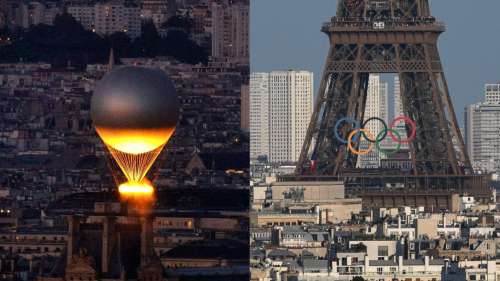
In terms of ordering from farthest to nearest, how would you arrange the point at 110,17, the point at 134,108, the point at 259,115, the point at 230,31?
the point at 259,115
the point at 110,17
the point at 230,31
the point at 134,108

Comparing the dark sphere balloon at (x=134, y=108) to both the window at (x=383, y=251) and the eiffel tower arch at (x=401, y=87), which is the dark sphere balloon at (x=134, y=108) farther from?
the eiffel tower arch at (x=401, y=87)

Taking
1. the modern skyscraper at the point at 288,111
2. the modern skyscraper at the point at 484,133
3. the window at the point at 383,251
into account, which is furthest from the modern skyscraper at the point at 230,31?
the modern skyscraper at the point at 288,111

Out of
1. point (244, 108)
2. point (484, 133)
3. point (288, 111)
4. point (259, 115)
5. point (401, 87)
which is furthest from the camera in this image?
point (288, 111)

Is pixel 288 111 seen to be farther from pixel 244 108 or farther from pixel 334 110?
pixel 244 108

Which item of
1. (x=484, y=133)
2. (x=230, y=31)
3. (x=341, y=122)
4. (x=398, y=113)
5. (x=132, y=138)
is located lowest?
(x=132, y=138)

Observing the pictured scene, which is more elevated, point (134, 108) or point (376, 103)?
point (376, 103)

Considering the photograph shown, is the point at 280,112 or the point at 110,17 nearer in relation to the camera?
the point at 110,17

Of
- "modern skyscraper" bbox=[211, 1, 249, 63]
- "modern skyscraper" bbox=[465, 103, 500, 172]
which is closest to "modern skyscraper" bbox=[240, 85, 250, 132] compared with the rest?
"modern skyscraper" bbox=[211, 1, 249, 63]

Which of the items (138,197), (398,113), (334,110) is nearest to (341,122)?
(334,110)
